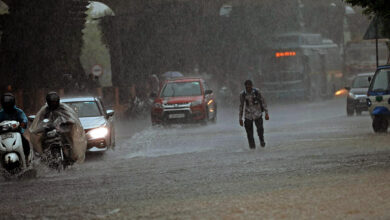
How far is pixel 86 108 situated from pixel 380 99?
6.87 metres

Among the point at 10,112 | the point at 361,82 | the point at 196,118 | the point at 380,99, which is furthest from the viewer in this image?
the point at 361,82

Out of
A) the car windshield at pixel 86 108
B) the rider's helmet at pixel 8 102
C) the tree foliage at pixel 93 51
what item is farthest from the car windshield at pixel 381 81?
the tree foliage at pixel 93 51

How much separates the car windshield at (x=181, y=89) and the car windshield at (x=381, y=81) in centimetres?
887

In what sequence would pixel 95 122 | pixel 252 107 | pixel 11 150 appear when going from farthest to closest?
pixel 252 107
pixel 95 122
pixel 11 150

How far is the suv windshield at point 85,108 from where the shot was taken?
18.2 meters

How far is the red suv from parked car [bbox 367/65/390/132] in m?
8.21

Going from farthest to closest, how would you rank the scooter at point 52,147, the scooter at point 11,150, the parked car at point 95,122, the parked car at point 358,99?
the parked car at point 358,99, the parked car at point 95,122, the scooter at point 52,147, the scooter at point 11,150

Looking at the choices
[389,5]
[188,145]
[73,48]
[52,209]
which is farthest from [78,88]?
[52,209]

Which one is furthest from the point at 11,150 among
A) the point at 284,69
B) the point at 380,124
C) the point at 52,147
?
the point at 284,69

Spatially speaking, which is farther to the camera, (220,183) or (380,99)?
(380,99)

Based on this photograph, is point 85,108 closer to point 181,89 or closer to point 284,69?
point 181,89

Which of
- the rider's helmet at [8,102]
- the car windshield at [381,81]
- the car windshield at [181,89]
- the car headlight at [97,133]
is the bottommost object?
the car headlight at [97,133]

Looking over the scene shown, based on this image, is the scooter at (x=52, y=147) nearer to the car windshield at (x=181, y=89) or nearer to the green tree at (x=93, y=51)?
the car windshield at (x=181, y=89)

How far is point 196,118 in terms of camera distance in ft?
88.9
